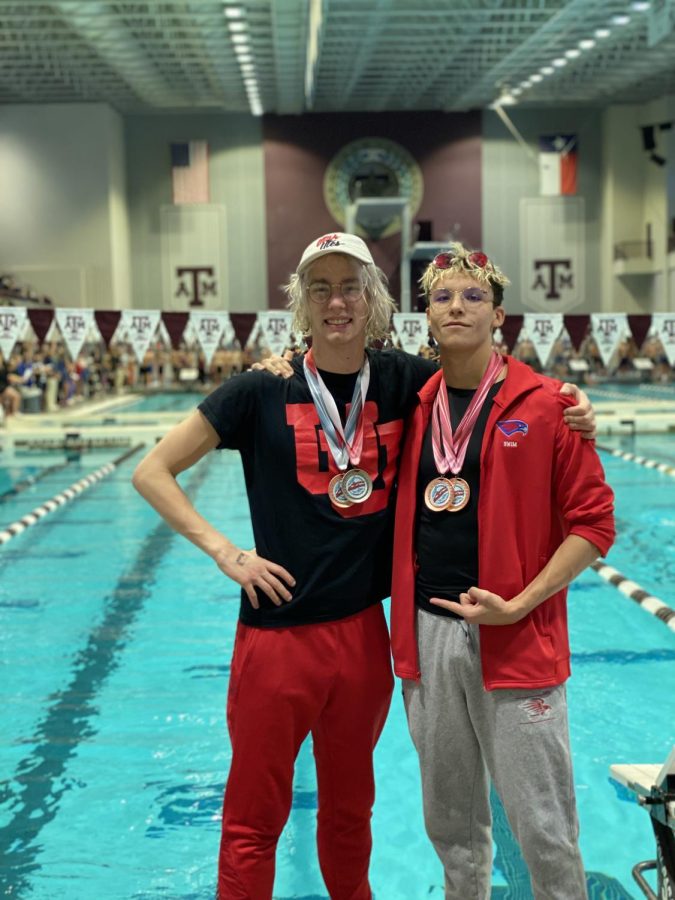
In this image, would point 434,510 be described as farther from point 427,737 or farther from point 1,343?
point 1,343

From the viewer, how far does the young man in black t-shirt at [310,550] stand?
2158 mm

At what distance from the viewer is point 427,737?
2.10m

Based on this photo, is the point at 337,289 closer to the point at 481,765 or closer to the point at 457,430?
the point at 457,430

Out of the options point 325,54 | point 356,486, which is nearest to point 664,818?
point 356,486

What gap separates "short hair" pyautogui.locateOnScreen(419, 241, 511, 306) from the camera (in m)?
2.14

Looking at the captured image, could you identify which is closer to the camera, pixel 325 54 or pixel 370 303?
pixel 370 303

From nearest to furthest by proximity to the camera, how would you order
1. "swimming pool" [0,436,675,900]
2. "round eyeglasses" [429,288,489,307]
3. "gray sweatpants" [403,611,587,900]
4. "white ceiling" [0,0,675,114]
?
1. "gray sweatpants" [403,611,587,900]
2. "round eyeglasses" [429,288,489,307]
3. "swimming pool" [0,436,675,900]
4. "white ceiling" [0,0,675,114]

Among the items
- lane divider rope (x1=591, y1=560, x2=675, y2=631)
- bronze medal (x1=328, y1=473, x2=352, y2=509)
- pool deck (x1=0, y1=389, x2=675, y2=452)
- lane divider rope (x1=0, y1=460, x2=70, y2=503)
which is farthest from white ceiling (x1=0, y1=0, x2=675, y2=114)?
bronze medal (x1=328, y1=473, x2=352, y2=509)

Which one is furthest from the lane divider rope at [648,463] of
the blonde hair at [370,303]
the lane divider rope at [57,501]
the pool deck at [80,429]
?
the blonde hair at [370,303]

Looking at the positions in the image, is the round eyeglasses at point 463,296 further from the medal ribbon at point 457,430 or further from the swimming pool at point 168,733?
the swimming pool at point 168,733

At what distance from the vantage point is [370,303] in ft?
7.42

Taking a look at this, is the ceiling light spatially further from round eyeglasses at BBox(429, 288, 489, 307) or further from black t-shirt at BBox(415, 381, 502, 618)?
black t-shirt at BBox(415, 381, 502, 618)

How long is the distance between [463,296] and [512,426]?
294 mm

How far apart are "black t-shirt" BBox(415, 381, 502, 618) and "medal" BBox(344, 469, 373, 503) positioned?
4.8 inches
